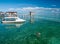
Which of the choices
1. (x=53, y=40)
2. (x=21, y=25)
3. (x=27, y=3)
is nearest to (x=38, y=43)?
(x=53, y=40)

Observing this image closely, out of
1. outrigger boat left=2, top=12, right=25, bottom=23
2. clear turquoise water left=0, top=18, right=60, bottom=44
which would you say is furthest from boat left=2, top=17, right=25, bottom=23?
clear turquoise water left=0, top=18, right=60, bottom=44

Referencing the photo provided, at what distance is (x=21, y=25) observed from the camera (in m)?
5.72

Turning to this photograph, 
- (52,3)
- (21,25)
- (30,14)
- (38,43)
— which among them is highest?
(52,3)

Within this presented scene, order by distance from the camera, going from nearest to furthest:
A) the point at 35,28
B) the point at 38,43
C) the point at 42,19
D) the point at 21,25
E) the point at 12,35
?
the point at 38,43 < the point at 12,35 < the point at 35,28 < the point at 21,25 < the point at 42,19

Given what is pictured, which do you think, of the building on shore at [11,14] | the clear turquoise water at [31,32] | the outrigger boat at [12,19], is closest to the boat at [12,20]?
the outrigger boat at [12,19]

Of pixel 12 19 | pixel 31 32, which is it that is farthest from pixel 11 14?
pixel 31 32

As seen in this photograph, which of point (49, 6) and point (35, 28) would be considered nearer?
point (35, 28)

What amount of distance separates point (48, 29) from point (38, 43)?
1104mm

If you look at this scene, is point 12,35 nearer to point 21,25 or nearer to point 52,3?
point 21,25

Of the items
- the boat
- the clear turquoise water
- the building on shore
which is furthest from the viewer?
the building on shore

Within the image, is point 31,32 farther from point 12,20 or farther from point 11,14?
point 11,14

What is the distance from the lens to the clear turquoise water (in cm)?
454

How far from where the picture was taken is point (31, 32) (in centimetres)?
509

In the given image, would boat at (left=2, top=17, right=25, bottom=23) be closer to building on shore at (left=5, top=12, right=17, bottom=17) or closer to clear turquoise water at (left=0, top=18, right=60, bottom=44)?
building on shore at (left=5, top=12, right=17, bottom=17)
